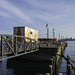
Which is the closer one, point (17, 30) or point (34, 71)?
point (34, 71)

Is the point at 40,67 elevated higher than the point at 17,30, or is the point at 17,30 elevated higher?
the point at 17,30

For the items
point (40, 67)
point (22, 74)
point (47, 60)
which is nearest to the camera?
point (22, 74)

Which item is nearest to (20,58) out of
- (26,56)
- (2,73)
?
(26,56)

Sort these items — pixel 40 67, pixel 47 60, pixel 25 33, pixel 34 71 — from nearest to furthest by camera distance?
pixel 34 71 → pixel 40 67 → pixel 47 60 → pixel 25 33

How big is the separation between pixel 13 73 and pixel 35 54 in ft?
25.6

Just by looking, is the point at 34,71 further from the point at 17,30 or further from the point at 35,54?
the point at 17,30

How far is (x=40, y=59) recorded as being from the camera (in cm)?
2481

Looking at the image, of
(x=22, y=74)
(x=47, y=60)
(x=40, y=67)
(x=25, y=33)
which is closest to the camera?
(x=22, y=74)

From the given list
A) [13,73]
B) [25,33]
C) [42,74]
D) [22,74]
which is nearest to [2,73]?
[13,73]

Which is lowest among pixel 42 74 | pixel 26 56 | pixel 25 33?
pixel 42 74

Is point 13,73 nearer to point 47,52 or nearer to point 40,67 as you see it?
point 40,67

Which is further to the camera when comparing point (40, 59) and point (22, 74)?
point (40, 59)

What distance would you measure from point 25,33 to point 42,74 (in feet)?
49.4

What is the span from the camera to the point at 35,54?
24984 millimetres
